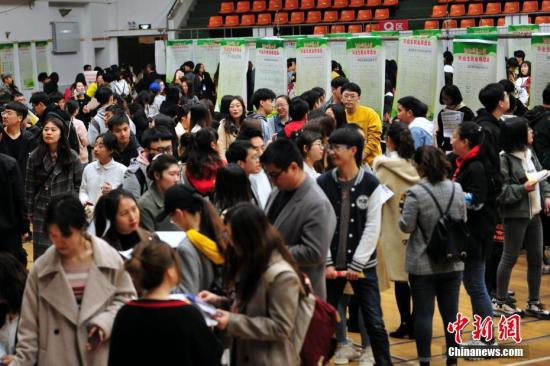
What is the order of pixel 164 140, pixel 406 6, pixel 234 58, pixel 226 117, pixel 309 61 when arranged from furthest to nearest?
pixel 406 6 < pixel 234 58 < pixel 309 61 < pixel 226 117 < pixel 164 140

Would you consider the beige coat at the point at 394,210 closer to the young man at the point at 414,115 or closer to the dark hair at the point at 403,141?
the dark hair at the point at 403,141

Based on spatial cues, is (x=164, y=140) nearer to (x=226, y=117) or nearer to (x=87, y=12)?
(x=226, y=117)

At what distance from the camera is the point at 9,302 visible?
4.13 metres

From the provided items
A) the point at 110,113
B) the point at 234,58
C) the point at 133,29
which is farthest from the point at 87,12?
the point at 110,113

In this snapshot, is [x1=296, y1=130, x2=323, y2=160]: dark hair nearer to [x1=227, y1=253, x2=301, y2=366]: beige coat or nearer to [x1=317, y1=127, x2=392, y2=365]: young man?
[x1=317, y1=127, x2=392, y2=365]: young man

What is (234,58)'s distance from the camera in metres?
11.9

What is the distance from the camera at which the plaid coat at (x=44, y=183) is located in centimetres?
621

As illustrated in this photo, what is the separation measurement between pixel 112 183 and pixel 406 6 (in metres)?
16.3

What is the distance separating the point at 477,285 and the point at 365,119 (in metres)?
2.72

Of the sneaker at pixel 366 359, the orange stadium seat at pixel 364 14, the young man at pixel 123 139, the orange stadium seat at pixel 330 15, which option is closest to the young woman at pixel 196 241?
the sneaker at pixel 366 359

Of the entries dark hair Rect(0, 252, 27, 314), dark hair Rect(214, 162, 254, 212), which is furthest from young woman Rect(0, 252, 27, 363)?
dark hair Rect(214, 162, 254, 212)

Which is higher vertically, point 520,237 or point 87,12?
point 87,12

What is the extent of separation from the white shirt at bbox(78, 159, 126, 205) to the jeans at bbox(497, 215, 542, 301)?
2661 mm

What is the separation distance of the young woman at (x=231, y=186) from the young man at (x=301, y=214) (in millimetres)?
180
